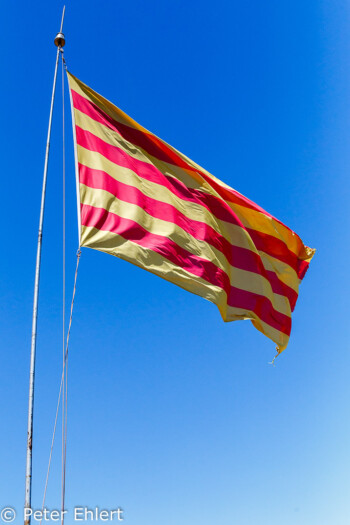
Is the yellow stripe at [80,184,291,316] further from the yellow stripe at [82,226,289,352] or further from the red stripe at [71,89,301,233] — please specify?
the red stripe at [71,89,301,233]

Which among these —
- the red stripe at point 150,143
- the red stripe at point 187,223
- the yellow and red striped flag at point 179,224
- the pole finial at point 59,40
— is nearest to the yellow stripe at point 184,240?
the yellow and red striped flag at point 179,224

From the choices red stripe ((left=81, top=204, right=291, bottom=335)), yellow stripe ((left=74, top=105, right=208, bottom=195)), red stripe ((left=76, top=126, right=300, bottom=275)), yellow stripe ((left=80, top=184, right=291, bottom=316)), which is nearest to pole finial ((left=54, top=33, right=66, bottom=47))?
yellow stripe ((left=74, top=105, right=208, bottom=195))

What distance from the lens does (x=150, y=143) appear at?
15.0 meters

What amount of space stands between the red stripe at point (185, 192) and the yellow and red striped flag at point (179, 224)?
0.03 metres

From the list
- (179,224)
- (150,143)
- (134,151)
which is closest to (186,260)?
(179,224)

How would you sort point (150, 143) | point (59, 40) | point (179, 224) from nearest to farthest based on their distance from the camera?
point (59, 40) → point (179, 224) → point (150, 143)

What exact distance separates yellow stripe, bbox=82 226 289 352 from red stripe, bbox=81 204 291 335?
0.38 ft

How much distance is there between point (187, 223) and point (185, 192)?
1037mm

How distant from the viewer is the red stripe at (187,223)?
1276cm

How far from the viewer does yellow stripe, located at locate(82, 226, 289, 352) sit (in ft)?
38.8

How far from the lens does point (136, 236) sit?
12.8 m

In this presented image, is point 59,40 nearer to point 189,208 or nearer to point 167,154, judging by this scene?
point 167,154

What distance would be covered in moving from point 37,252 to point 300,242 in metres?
8.78

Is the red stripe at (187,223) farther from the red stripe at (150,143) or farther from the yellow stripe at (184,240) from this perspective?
the red stripe at (150,143)
